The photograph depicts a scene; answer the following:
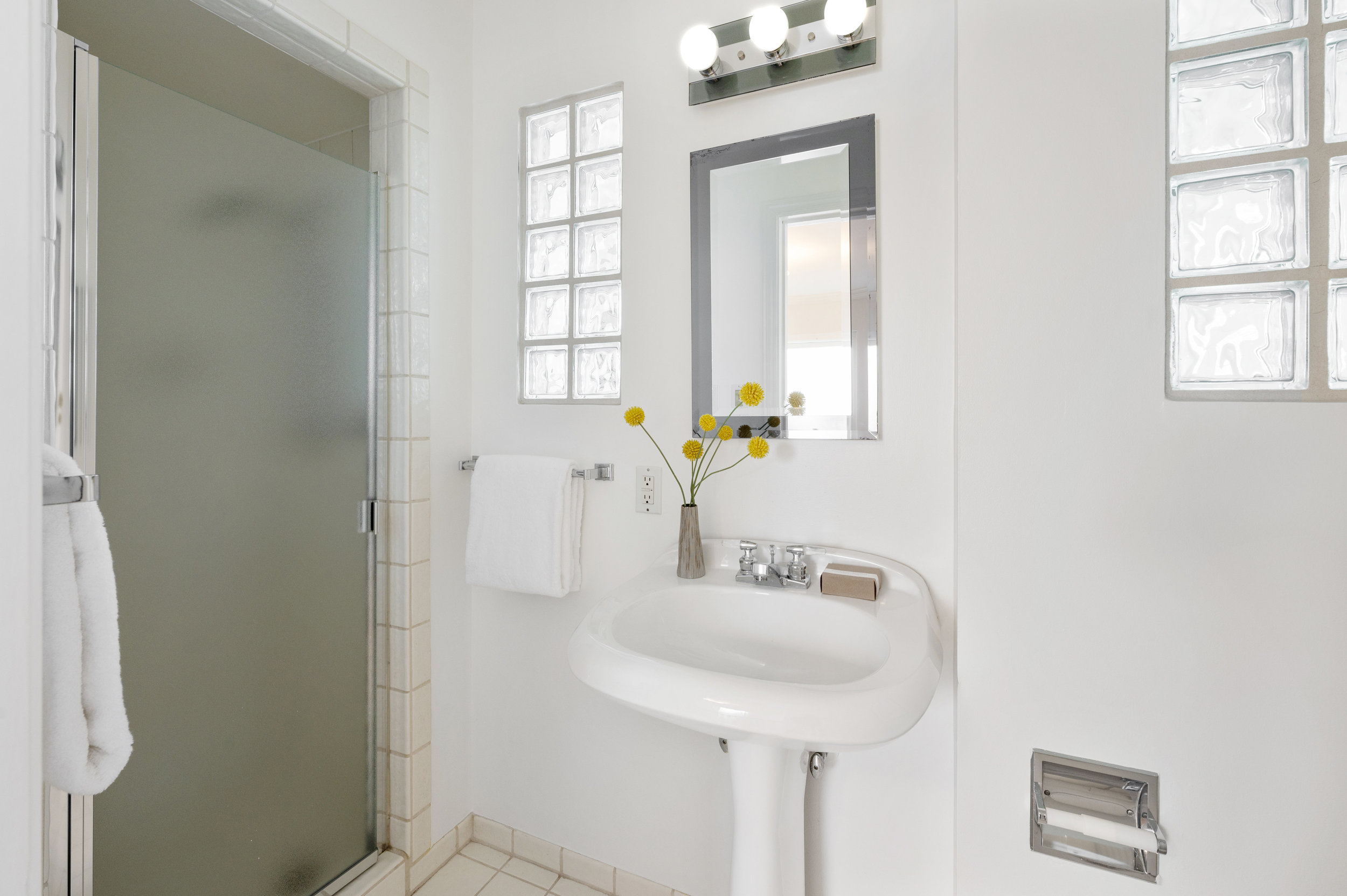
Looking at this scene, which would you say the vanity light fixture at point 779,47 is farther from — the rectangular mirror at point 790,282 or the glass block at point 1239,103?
the glass block at point 1239,103

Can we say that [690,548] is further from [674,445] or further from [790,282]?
[790,282]

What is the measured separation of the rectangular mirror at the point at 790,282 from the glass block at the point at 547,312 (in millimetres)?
372

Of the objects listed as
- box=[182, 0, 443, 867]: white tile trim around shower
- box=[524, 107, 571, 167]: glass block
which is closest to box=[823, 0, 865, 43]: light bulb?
box=[524, 107, 571, 167]: glass block

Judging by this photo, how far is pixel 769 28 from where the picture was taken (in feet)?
3.85

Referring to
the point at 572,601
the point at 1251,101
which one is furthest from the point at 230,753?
the point at 1251,101

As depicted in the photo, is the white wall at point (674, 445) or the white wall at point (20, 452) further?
the white wall at point (674, 445)

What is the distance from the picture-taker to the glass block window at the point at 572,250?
4.73 ft

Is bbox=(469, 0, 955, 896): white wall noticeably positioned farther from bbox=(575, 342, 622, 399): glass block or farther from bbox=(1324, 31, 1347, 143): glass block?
bbox=(1324, 31, 1347, 143): glass block

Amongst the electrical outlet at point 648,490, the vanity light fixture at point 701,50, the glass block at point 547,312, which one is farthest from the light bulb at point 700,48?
the electrical outlet at point 648,490

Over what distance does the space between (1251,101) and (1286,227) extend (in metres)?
0.13

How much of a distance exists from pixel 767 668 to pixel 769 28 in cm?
129

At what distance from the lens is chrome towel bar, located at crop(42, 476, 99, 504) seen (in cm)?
58

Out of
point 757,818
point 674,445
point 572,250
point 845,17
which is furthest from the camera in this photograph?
point 572,250

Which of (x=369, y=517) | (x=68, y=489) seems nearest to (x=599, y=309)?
(x=369, y=517)
